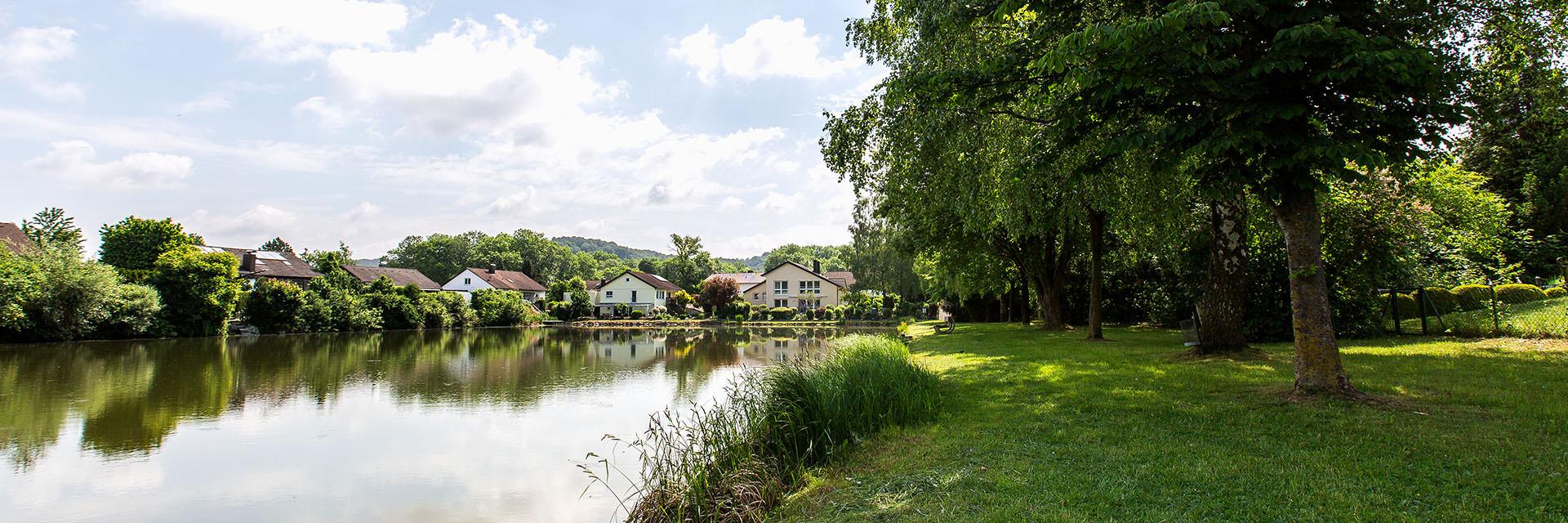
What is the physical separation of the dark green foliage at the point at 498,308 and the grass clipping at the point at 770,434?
1914 inches

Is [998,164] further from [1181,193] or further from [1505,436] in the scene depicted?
[1505,436]

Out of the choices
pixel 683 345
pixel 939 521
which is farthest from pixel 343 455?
pixel 683 345

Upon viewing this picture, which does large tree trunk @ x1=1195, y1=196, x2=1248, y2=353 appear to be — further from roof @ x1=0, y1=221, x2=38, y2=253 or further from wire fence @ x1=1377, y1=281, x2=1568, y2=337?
roof @ x1=0, y1=221, x2=38, y2=253

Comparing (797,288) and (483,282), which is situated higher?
(483,282)

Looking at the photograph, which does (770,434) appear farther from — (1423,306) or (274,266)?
(274,266)

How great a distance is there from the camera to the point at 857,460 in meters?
6.92

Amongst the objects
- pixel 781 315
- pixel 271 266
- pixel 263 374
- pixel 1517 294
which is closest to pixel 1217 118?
pixel 1517 294

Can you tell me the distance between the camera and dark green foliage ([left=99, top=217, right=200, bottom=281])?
38.0 metres

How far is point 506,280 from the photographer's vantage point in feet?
257

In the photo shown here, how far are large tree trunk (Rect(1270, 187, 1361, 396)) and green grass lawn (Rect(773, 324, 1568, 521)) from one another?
423 mm

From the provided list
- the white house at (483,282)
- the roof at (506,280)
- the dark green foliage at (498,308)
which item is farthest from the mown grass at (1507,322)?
the white house at (483,282)

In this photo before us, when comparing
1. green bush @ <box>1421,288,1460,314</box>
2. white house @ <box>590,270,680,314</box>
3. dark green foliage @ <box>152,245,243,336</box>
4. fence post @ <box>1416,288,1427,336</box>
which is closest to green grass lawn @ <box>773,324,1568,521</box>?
fence post @ <box>1416,288,1427,336</box>

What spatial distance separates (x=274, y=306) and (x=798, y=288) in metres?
46.3

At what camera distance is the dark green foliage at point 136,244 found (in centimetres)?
3797
